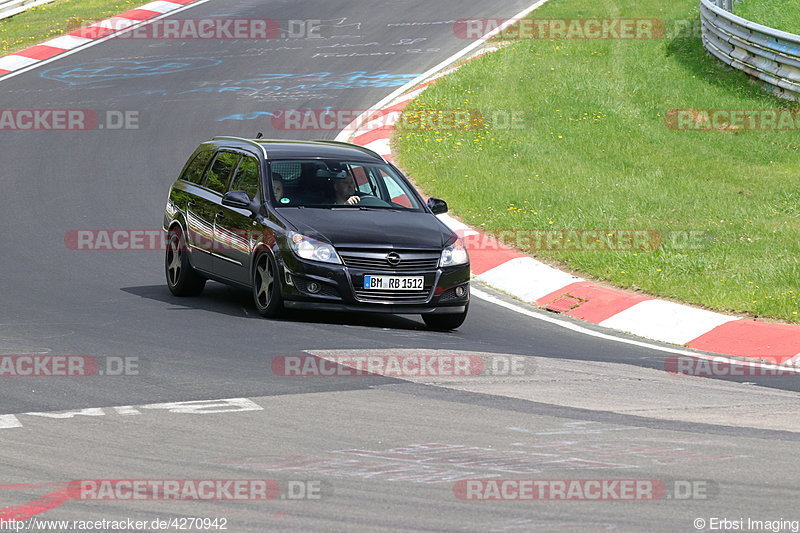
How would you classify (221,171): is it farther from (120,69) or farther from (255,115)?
(120,69)

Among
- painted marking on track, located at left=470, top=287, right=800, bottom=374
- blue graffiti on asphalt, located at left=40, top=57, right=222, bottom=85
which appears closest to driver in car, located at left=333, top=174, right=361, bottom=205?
painted marking on track, located at left=470, top=287, right=800, bottom=374

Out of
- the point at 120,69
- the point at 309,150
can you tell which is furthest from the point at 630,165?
the point at 120,69

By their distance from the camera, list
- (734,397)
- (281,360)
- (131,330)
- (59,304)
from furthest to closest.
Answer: (59,304) → (131,330) → (281,360) → (734,397)

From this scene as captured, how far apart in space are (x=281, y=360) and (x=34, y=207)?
29.9 ft

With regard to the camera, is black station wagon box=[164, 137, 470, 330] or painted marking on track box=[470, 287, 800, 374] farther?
black station wagon box=[164, 137, 470, 330]

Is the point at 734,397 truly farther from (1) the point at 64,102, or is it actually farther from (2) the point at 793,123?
(1) the point at 64,102

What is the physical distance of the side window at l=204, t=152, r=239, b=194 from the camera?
43.2ft

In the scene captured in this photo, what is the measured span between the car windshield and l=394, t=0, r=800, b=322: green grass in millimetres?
2884

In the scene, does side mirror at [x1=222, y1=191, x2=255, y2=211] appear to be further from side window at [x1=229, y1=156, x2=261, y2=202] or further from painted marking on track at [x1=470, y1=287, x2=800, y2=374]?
painted marking on track at [x1=470, y1=287, x2=800, y2=374]

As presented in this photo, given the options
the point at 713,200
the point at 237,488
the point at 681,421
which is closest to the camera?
the point at 237,488

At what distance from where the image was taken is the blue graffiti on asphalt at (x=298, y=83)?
24719 millimetres

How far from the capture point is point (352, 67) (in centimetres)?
2639

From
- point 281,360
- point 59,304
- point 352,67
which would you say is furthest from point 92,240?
point 352,67

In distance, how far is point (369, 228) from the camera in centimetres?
1171
